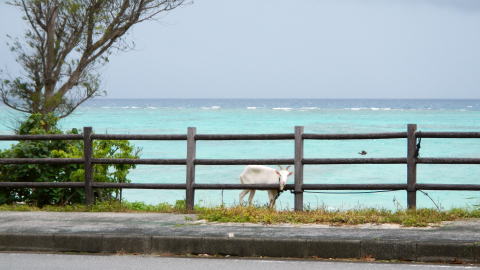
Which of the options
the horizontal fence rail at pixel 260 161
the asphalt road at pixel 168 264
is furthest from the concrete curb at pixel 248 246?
the horizontal fence rail at pixel 260 161

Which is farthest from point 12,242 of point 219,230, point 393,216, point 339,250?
A: point 393,216

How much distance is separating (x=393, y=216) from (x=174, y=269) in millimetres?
4038

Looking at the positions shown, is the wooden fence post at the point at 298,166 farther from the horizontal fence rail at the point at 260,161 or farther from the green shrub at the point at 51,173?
the green shrub at the point at 51,173

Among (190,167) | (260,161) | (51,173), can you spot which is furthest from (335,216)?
(51,173)

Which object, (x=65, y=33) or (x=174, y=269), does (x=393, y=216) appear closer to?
(x=174, y=269)

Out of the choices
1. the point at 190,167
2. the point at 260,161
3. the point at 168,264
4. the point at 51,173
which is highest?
the point at 260,161

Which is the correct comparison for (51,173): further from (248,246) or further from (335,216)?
(248,246)

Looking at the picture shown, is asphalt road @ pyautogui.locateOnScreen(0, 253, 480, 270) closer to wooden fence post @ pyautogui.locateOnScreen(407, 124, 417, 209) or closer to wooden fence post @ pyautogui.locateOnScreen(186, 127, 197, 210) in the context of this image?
wooden fence post @ pyautogui.locateOnScreen(186, 127, 197, 210)

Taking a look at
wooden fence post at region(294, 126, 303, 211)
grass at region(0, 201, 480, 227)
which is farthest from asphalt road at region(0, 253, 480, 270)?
wooden fence post at region(294, 126, 303, 211)

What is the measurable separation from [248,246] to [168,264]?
1.13 metres

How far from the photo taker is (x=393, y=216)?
1134 cm

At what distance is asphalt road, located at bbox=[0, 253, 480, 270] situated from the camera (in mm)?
8695

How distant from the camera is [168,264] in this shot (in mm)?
8961

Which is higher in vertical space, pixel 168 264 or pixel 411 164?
pixel 411 164
